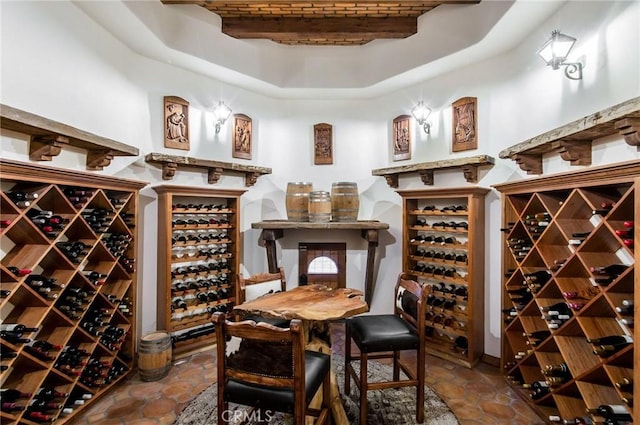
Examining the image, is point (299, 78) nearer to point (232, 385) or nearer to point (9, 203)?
point (9, 203)

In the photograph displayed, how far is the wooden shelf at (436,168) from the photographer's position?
117 inches

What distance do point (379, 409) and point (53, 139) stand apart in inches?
120

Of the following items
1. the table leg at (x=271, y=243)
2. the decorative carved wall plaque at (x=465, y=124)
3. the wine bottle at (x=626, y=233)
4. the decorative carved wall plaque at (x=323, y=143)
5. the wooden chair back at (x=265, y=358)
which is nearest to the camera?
the wooden chair back at (x=265, y=358)

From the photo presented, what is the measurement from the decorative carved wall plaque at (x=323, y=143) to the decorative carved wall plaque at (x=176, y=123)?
5.28 ft

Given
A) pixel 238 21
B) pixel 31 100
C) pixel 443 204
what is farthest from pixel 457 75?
pixel 31 100

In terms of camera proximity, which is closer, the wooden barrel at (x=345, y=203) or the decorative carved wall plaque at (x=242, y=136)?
the wooden barrel at (x=345, y=203)

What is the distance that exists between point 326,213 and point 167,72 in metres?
2.32

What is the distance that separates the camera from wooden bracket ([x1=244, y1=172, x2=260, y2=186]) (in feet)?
12.6

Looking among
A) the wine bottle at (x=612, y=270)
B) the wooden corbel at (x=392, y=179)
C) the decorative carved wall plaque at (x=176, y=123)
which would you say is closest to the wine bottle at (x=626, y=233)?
the wine bottle at (x=612, y=270)

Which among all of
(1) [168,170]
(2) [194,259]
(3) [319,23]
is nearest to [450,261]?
(2) [194,259]

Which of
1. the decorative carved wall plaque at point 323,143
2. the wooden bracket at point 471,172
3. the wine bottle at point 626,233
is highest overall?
the decorative carved wall plaque at point 323,143

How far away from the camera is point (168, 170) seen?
10.4 ft

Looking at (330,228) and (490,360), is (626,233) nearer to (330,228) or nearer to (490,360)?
(490,360)

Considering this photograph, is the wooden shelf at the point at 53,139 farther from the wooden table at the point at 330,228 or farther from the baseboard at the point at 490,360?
the baseboard at the point at 490,360
